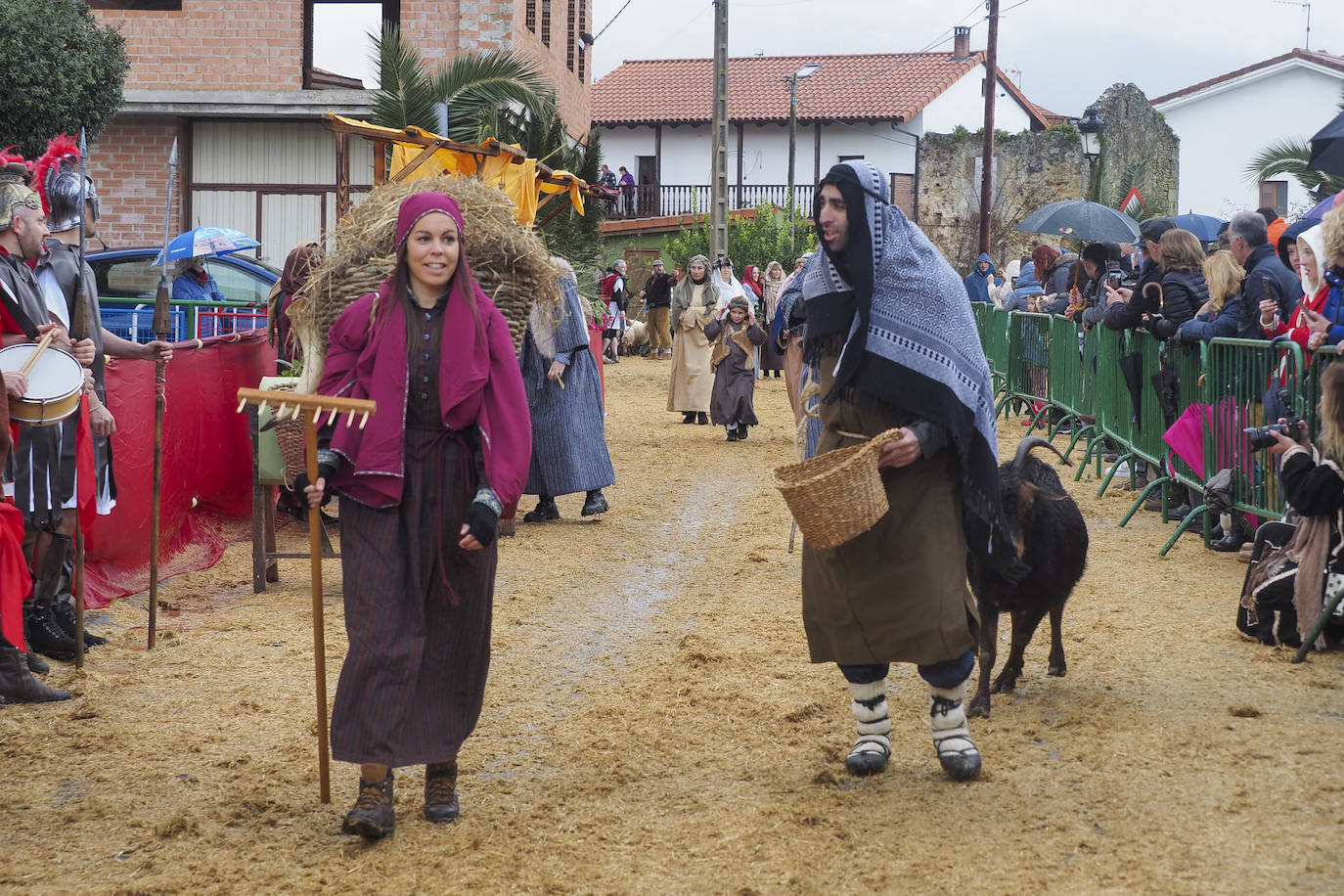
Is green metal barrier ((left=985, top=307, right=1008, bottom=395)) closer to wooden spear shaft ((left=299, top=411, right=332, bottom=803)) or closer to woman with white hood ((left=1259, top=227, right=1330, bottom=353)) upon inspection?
woman with white hood ((left=1259, top=227, right=1330, bottom=353))

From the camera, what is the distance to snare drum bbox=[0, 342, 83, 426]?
5.19m

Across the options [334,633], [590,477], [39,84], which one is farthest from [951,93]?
[334,633]

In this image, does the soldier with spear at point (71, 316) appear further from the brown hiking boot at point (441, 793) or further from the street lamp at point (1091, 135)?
the street lamp at point (1091, 135)

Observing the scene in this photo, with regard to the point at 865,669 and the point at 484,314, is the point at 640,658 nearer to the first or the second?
the point at 865,669

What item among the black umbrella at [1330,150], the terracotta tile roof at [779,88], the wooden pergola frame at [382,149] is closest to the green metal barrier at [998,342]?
the black umbrella at [1330,150]

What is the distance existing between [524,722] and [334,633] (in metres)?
1.71

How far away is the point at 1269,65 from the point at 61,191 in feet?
144

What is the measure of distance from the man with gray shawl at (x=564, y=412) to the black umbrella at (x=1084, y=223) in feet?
24.6

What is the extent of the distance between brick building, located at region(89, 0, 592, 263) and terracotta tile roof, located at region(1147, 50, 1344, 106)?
3060 centimetres

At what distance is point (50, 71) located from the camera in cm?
1445

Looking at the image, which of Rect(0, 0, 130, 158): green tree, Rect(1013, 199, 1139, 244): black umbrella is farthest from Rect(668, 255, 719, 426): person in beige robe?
Rect(0, 0, 130, 158): green tree

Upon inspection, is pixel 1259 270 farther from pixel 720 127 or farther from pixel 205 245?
pixel 720 127

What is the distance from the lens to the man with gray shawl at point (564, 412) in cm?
927

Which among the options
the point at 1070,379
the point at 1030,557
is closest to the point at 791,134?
the point at 1070,379
